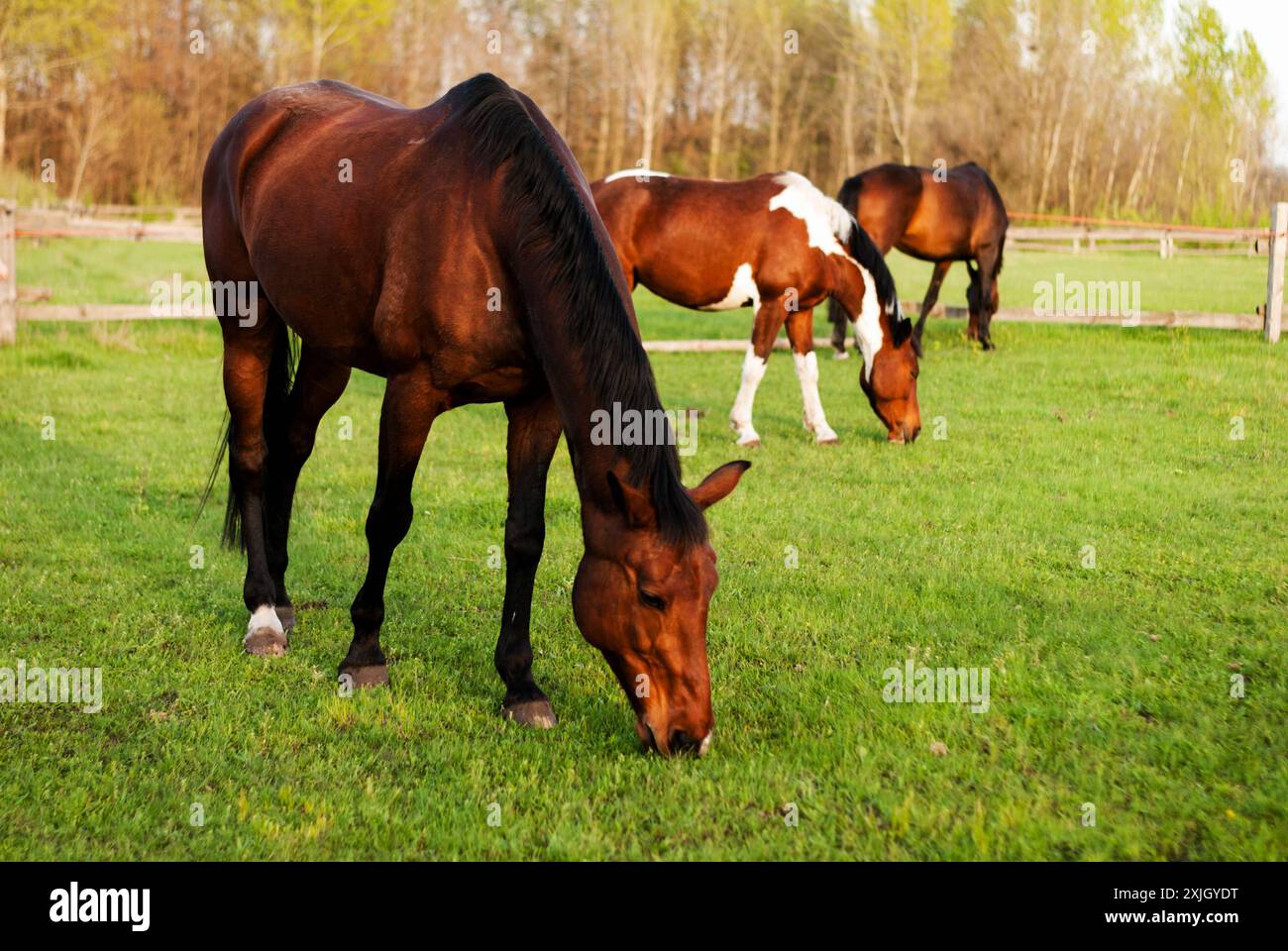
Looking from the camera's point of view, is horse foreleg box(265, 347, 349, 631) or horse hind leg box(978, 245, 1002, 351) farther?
horse hind leg box(978, 245, 1002, 351)

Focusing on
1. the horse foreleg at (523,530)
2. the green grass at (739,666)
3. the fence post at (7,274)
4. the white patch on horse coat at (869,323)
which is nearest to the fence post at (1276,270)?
the green grass at (739,666)

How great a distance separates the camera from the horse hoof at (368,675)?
4.15 metres

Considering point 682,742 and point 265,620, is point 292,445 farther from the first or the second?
point 682,742

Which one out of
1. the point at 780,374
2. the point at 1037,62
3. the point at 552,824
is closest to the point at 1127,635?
the point at 552,824

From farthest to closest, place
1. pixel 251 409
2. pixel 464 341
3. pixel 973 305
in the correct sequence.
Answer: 1. pixel 973 305
2. pixel 251 409
3. pixel 464 341

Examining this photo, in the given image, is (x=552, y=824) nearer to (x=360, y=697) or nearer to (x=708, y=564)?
(x=708, y=564)

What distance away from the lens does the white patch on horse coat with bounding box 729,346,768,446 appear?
8.87 m

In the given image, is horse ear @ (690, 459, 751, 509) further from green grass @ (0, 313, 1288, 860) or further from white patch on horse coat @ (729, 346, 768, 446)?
white patch on horse coat @ (729, 346, 768, 446)

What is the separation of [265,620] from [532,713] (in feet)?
4.82

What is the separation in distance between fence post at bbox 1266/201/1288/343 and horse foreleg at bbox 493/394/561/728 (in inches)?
459

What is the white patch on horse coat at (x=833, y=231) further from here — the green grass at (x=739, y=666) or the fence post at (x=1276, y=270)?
the fence post at (x=1276, y=270)

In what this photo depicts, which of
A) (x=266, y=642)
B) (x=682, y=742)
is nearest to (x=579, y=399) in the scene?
(x=682, y=742)

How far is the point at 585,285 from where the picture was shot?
11.2 ft

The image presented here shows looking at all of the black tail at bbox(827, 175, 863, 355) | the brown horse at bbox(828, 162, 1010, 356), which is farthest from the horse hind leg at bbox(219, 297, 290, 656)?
the brown horse at bbox(828, 162, 1010, 356)
